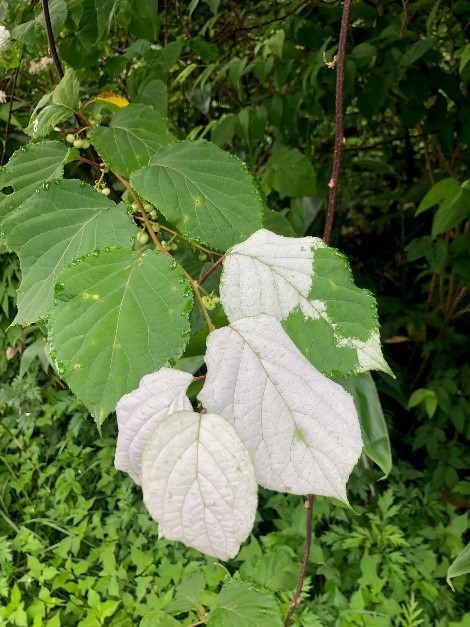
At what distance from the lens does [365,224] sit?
6.47 ft

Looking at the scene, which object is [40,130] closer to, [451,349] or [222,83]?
[222,83]

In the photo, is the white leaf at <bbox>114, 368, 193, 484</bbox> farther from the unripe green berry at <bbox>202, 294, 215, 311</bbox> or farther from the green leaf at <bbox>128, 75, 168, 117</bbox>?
the green leaf at <bbox>128, 75, 168, 117</bbox>

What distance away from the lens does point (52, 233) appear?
387mm

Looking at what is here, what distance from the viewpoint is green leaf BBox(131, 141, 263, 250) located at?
383mm

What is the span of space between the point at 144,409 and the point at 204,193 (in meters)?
0.18

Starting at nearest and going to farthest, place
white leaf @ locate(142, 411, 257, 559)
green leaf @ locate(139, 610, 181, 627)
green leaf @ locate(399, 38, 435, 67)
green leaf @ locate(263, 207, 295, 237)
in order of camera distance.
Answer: white leaf @ locate(142, 411, 257, 559), green leaf @ locate(263, 207, 295, 237), green leaf @ locate(139, 610, 181, 627), green leaf @ locate(399, 38, 435, 67)

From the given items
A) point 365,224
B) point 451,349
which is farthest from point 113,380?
point 365,224

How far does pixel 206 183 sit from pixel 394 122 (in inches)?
66.6

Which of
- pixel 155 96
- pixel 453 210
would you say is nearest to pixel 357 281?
pixel 453 210

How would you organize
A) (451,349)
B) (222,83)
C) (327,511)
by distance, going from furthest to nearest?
1. (451,349)
2. (222,83)
3. (327,511)

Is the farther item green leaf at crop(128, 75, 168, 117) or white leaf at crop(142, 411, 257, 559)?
green leaf at crop(128, 75, 168, 117)

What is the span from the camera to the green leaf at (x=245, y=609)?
709 mm

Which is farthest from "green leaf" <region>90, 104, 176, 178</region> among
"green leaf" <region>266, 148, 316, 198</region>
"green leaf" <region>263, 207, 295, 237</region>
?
"green leaf" <region>266, 148, 316, 198</region>

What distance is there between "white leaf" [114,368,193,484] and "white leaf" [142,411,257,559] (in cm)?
2
